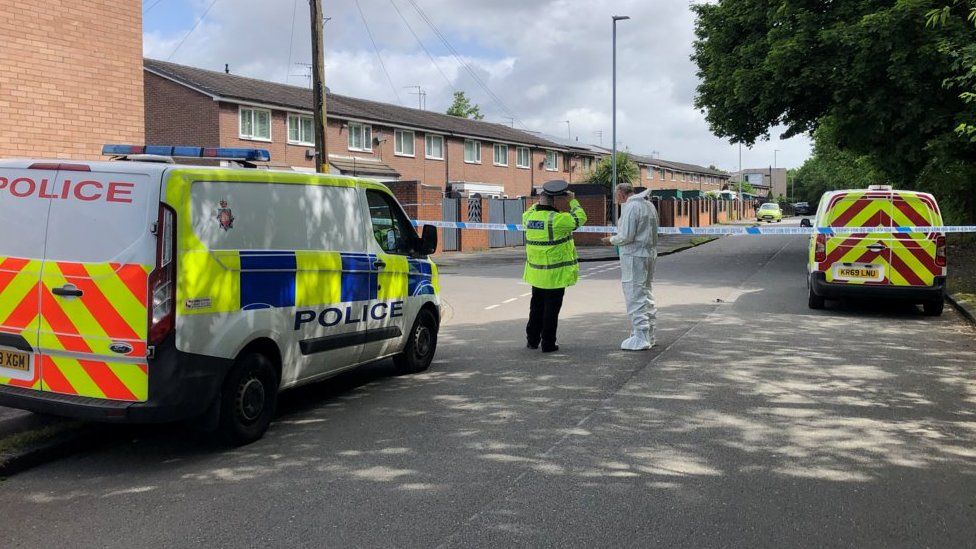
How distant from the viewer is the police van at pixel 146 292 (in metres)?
4.88

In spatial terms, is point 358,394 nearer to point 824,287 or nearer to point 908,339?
point 908,339

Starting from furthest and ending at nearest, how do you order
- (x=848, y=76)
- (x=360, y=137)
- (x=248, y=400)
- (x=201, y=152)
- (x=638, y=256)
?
(x=360, y=137)
(x=848, y=76)
(x=638, y=256)
(x=201, y=152)
(x=248, y=400)

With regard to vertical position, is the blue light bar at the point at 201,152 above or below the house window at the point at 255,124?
below

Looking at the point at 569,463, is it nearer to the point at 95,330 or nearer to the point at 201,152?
the point at 95,330

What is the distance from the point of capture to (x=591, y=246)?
3347 cm

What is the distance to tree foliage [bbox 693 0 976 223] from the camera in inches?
701

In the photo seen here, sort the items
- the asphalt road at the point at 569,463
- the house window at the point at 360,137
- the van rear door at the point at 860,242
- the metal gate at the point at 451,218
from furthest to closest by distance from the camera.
Answer: the house window at the point at 360,137, the metal gate at the point at 451,218, the van rear door at the point at 860,242, the asphalt road at the point at 569,463

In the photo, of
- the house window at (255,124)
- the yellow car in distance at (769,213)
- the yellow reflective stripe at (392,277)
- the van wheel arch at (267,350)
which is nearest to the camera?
the van wheel arch at (267,350)

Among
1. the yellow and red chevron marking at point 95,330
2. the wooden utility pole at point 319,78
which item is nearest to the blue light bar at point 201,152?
the yellow and red chevron marking at point 95,330

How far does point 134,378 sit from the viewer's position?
16.0 ft

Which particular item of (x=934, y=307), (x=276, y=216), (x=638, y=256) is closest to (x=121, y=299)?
(x=276, y=216)

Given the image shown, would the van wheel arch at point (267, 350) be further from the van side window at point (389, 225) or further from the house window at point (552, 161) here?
the house window at point (552, 161)

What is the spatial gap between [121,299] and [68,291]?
1.23 feet

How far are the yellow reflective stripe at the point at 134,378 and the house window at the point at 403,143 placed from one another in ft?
118
